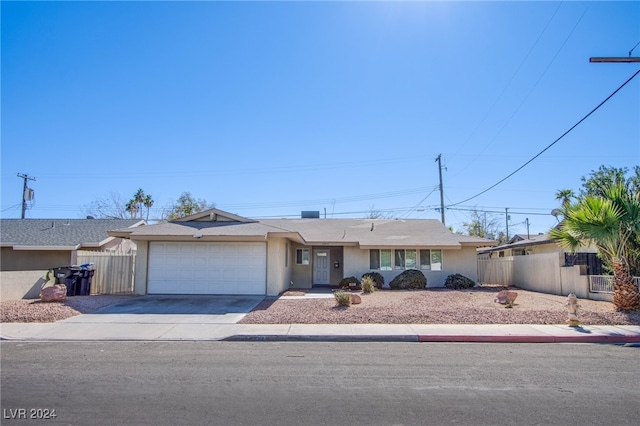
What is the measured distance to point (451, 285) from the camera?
2208cm

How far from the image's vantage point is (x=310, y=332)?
10.7m

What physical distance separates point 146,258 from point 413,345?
12.7 metres

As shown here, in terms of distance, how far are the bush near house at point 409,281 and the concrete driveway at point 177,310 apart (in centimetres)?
789

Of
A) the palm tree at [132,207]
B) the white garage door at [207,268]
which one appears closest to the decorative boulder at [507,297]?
the white garage door at [207,268]

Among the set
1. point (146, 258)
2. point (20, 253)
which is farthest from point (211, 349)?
point (20, 253)

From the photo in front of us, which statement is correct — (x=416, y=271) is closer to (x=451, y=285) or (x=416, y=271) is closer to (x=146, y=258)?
(x=451, y=285)

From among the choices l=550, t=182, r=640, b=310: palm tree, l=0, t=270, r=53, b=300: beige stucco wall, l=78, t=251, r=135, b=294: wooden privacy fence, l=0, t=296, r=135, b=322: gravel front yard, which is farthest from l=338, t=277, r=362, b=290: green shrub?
l=0, t=270, r=53, b=300: beige stucco wall

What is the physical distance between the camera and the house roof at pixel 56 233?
22641 mm

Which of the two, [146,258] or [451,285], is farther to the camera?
[451,285]

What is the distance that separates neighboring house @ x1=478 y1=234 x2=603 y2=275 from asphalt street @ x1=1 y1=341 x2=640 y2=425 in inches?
350

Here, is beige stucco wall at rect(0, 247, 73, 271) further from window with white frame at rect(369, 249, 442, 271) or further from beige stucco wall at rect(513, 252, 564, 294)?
beige stucco wall at rect(513, 252, 564, 294)

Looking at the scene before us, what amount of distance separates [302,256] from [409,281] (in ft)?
20.6

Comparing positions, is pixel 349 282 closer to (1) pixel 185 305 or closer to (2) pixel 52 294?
(1) pixel 185 305

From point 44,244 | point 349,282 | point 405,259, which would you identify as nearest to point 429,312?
point 349,282
